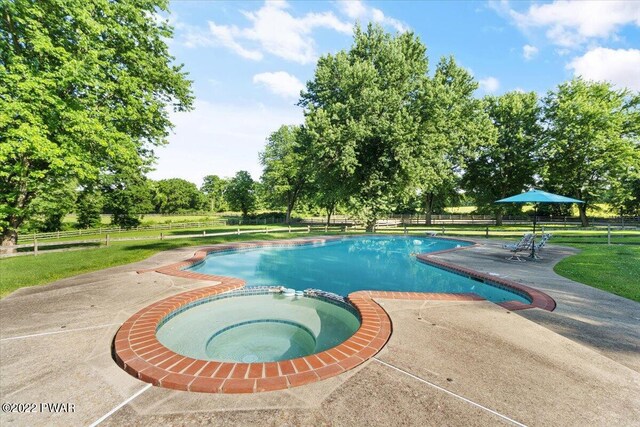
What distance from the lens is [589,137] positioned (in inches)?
1056

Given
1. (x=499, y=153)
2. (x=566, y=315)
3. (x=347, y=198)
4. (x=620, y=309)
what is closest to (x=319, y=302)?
(x=566, y=315)

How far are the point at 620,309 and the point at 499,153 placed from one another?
3025 centimetres

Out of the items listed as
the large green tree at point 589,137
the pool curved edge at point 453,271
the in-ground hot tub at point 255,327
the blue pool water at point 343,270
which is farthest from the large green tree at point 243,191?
the in-ground hot tub at point 255,327

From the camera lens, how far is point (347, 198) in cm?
2309

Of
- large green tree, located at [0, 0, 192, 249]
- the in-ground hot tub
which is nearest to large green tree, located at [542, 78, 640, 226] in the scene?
the in-ground hot tub

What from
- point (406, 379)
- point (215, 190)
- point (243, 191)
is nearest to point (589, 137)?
point (406, 379)

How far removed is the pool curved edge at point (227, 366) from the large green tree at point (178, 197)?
7007cm

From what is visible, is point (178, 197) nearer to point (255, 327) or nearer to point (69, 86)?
point (69, 86)

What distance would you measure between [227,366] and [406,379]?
2.10 meters

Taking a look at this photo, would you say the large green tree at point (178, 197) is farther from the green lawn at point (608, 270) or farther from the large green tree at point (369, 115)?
the green lawn at point (608, 270)

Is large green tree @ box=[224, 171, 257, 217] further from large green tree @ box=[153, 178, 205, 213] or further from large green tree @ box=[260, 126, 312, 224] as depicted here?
large green tree @ box=[153, 178, 205, 213]

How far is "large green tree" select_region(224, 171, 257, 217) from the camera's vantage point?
49562mm

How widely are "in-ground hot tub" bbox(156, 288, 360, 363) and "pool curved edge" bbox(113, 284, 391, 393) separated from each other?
0.87 m

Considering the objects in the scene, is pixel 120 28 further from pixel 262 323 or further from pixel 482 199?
pixel 482 199
